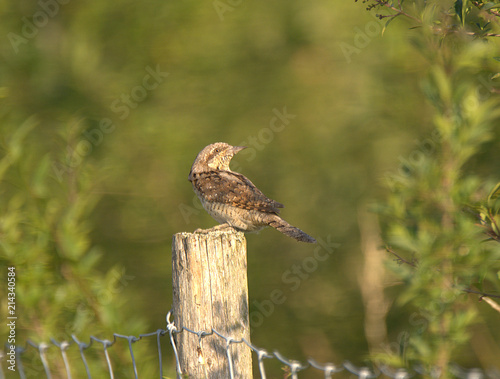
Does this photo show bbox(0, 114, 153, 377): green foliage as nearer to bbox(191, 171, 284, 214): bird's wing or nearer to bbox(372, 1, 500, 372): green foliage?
bbox(191, 171, 284, 214): bird's wing

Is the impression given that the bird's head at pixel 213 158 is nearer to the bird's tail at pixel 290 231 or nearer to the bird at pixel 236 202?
the bird at pixel 236 202

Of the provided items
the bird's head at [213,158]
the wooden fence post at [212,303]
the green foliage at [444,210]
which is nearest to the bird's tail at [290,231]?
the green foliage at [444,210]

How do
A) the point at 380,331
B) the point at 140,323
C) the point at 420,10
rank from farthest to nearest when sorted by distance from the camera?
1. the point at 380,331
2. the point at 140,323
3. the point at 420,10

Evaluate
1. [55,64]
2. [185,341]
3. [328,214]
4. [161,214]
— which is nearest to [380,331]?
[328,214]

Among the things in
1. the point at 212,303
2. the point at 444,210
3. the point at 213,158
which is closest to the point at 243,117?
the point at 213,158

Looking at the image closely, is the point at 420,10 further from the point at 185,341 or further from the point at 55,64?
the point at 55,64

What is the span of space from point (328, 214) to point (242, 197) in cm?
250

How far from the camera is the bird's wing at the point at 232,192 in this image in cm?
365

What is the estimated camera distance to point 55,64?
622 cm

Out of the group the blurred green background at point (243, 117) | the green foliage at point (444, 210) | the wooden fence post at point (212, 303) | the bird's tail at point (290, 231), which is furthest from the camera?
the blurred green background at point (243, 117)

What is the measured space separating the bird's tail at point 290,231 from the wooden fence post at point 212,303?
3.09 feet

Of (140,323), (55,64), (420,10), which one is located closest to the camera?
(420,10)

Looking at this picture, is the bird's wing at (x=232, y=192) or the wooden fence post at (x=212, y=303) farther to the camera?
the bird's wing at (x=232, y=192)

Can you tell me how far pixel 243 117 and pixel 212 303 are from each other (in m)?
3.97
